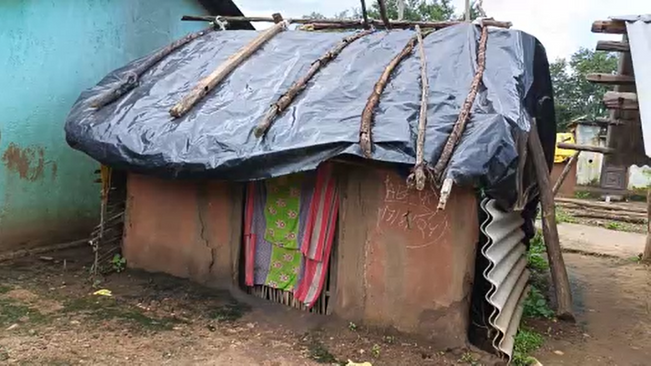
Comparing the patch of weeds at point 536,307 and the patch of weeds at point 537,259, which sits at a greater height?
the patch of weeds at point 537,259

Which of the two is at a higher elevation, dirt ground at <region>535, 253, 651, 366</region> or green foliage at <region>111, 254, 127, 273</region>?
green foliage at <region>111, 254, 127, 273</region>

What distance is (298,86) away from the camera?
6.29m

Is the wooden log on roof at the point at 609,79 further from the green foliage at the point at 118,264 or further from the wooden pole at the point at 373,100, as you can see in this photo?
the green foliage at the point at 118,264

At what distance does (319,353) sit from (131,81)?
164 inches

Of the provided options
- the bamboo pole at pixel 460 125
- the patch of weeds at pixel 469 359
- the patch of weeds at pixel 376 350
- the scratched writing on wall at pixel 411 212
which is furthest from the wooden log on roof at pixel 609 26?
the patch of weeds at pixel 376 350

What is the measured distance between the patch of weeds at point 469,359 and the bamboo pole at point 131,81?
15.8ft

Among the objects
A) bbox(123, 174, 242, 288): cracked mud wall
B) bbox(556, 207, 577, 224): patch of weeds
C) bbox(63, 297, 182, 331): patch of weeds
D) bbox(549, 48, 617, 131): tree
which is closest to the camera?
bbox(63, 297, 182, 331): patch of weeds

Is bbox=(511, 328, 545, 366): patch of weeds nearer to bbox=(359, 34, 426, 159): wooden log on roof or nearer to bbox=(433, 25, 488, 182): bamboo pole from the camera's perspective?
bbox=(433, 25, 488, 182): bamboo pole

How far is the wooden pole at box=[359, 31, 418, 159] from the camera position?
16.6 feet

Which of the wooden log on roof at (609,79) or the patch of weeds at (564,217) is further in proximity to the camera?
the patch of weeds at (564,217)

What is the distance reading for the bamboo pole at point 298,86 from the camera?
570cm

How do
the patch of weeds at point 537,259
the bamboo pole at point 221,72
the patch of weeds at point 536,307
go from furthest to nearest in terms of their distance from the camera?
1. the patch of weeds at point 537,259
2. the patch of weeds at point 536,307
3. the bamboo pole at point 221,72

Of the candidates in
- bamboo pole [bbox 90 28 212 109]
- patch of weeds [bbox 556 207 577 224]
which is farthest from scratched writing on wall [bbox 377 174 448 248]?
patch of weeds [bbox 556 207 577 224]

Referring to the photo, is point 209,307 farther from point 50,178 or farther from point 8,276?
point 50,178
